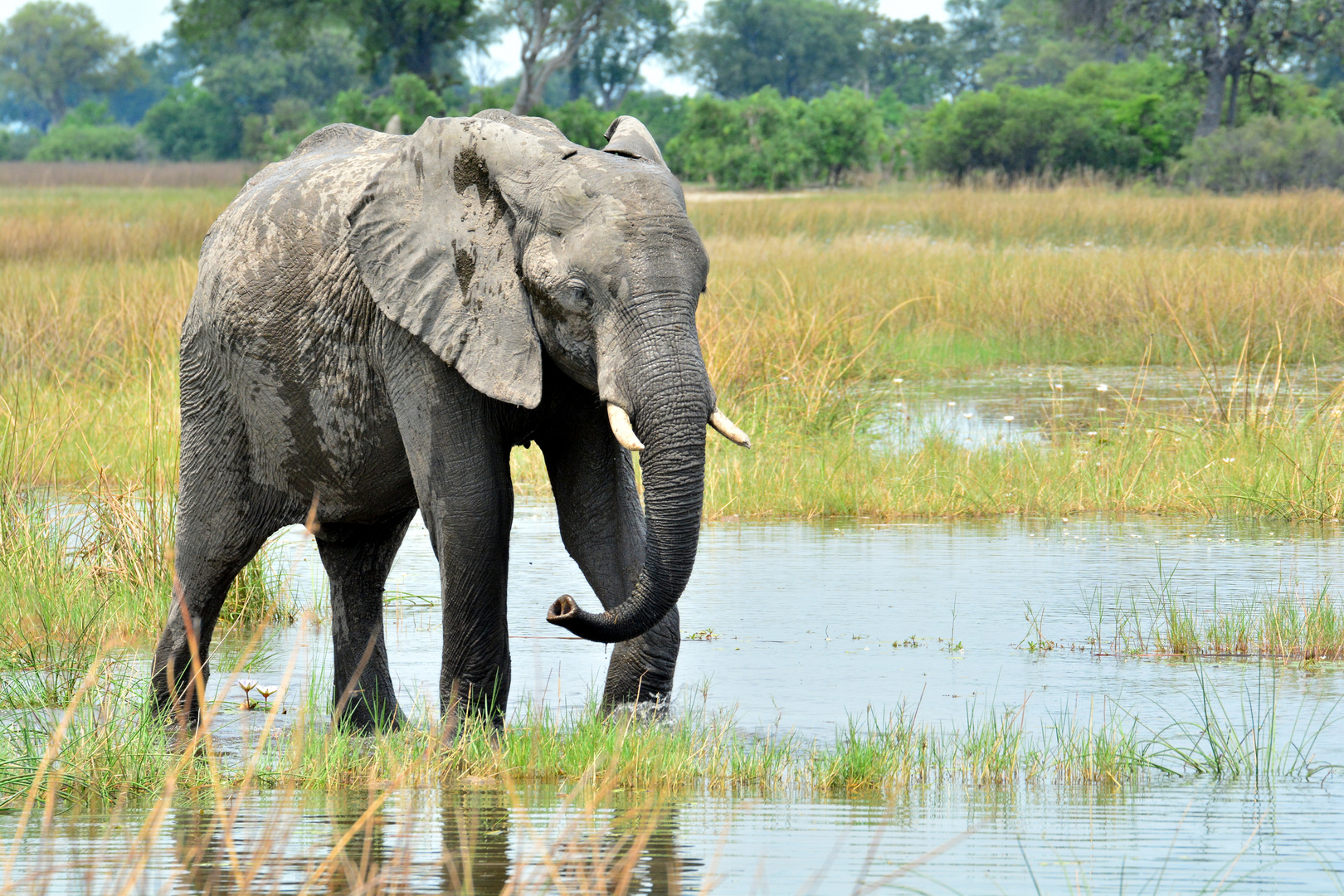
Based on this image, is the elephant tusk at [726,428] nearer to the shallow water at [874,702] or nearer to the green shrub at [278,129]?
the shallow water at [874,702]

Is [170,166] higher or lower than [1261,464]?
higher

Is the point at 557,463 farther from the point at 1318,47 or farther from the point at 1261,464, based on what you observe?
the point at 1318,47

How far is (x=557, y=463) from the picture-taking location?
5.36 m

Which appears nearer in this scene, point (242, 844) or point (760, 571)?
point (242, 844)

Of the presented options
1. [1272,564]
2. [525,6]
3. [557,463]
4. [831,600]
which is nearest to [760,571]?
[831,600]

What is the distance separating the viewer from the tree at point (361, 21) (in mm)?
46375

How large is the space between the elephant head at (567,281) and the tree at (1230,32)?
3892cm

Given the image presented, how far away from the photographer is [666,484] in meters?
4.62

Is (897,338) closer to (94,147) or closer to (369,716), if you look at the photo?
(369,716)


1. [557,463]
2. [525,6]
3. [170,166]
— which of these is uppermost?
[525,6]

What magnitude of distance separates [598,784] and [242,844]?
878 millimetres

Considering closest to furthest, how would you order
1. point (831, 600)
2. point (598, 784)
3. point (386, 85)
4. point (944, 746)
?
point (598, 784)
point (944, 746)
point (831, 600)
point (386, 85)

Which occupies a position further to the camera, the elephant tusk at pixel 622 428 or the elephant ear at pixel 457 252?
the elephant ear at pixel 457 252

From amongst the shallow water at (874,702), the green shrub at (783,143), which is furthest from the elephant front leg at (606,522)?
the green shrub at (783,143)
